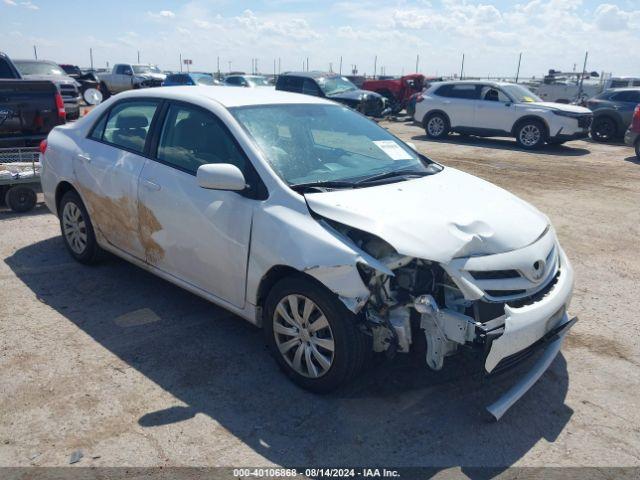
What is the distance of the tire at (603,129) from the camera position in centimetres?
1603

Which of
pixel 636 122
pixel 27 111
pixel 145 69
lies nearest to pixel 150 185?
pixel 27 111

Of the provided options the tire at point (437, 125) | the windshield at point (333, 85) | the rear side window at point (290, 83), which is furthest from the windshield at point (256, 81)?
the tire at point (437, 125)

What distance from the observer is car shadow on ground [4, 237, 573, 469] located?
295cm

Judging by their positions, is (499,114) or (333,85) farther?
(333,85)

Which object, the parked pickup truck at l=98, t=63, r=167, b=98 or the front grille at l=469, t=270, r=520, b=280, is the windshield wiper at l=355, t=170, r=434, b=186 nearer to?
the front grille at l=469, t=270, r=520, b=280

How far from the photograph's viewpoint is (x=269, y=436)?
301 centimetres

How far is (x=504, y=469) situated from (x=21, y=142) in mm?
7695

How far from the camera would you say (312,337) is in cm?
327

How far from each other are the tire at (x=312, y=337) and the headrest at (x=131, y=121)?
79.2 inches

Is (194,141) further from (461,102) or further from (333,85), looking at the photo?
(333,85)

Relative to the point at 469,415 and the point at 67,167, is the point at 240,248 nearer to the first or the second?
the point at 469,415

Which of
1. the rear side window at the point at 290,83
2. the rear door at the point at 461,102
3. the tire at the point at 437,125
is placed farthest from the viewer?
the rear side window at the point at 290,83

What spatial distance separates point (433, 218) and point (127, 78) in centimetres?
2966

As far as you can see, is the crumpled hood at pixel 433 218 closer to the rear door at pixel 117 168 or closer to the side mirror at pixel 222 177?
the side mirror at pixel 222 177
